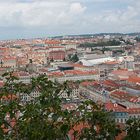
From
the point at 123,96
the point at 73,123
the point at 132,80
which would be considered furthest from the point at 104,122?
the point at 132,80

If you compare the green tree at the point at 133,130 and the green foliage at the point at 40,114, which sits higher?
the green foliage at the point at 40,114

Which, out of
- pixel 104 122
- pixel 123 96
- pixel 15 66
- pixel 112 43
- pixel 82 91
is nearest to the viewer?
pixel 104 122

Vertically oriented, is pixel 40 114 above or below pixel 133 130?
above

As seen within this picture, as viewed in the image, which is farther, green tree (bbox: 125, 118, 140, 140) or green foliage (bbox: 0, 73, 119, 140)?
green tree (bbox: 125, 118, 140, 140)

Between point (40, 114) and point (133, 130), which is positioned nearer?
point (40, 114)

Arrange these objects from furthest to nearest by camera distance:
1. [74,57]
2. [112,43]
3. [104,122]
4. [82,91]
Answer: [112,43] < [74,57] < [82,91] < [104,122]

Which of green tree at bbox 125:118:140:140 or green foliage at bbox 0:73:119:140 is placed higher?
green foliage at bbox 0:73:119:140

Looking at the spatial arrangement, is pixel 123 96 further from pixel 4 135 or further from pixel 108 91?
pixel 4 135

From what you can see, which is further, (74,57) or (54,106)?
(74,57)
